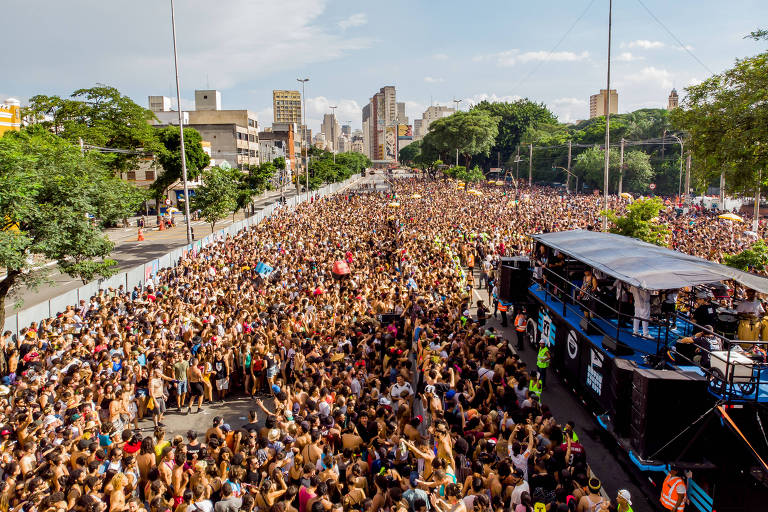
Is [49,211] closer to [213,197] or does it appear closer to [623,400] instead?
[623,400]

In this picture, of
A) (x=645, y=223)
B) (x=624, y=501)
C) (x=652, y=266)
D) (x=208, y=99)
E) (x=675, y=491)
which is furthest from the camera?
(x=208, y=99)

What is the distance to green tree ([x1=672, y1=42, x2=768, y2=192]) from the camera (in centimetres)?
1412

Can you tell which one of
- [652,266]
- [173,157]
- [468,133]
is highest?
[468,133]

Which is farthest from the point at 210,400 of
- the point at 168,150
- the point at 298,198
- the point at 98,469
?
the point at 298,198

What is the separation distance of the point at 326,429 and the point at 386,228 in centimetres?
2394

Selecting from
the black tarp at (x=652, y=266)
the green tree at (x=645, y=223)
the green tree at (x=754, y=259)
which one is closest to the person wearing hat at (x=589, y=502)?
the black tarp at (x=652, y=266)

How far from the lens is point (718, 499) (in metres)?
6.46

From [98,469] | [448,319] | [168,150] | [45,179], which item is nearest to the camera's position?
[98,469]

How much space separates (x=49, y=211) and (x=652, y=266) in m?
14.7

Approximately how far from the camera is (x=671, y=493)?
6.83 meters

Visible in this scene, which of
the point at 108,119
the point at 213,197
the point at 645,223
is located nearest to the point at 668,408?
the point at 645,223

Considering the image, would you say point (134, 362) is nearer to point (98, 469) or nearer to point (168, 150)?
point (98, 469)

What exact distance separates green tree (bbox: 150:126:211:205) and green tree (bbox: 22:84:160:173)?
2.03 metres

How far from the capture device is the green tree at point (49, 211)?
13305mm
